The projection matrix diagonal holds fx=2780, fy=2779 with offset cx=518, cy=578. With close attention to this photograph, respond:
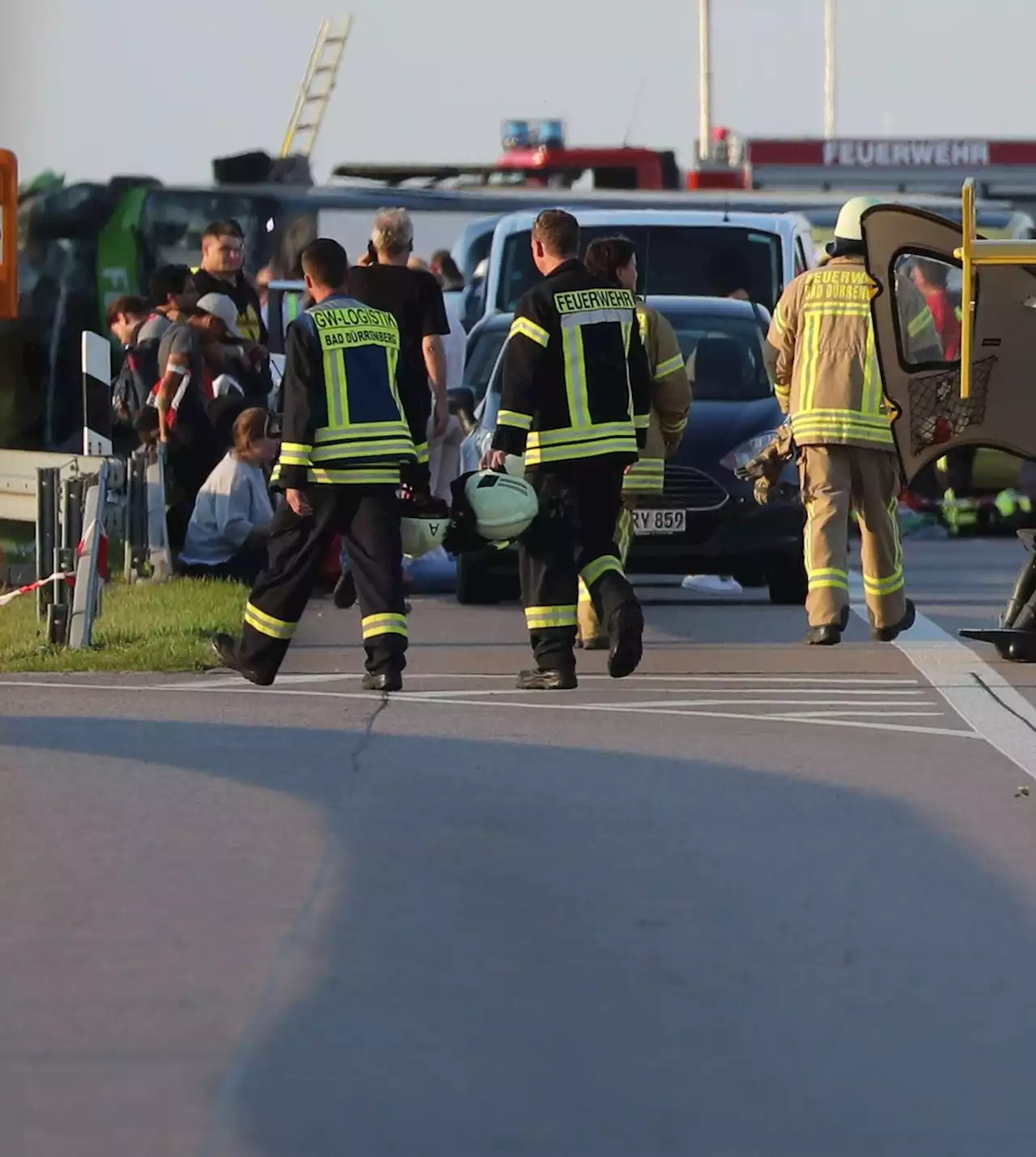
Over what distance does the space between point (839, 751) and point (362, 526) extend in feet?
7.65

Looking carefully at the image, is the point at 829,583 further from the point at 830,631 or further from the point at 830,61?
the point at 830,61

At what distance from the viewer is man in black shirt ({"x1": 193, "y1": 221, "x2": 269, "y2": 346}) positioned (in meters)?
16.1

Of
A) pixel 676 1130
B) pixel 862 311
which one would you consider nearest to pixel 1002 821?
pixel 676 1130

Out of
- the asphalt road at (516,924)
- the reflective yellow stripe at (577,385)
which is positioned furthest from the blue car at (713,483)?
the asphalt road at (516,924)

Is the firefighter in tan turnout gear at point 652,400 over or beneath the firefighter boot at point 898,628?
over

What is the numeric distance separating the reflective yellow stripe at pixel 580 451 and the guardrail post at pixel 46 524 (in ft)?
8.09

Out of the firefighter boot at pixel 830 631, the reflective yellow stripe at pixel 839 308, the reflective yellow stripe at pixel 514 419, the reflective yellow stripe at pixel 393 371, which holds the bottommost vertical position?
the firefighter boot at pixel 830 631

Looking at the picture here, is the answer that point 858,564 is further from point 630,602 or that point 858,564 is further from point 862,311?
point 630,602

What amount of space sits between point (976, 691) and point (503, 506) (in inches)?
75.8

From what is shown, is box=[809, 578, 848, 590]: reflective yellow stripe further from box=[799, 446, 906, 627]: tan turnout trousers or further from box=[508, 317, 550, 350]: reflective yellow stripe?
box=[508, 317, 550, 350]: reflective yellow stripe

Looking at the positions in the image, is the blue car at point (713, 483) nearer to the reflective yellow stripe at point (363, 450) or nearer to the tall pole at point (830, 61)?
the reflective yellow stripe at point (363, 450)

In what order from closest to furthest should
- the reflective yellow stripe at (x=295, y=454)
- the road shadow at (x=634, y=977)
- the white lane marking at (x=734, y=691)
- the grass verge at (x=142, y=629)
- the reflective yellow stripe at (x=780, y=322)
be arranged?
the road shadow at (x=634, y=977)
the reflective yellow stripe at (x=295, y=454)
the white lane marking at (x=734, y=691)
the grass verge at (x=142, y=629)
the reflective yellow stripe at (x=780, y=322)

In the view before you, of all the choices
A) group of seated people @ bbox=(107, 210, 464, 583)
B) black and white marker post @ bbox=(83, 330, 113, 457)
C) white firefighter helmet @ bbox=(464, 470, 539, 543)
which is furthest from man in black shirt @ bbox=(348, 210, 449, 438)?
white firefighter helmet @ bbox=(464, 470, 539, 543)

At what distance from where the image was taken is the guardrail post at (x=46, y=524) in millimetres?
12141
